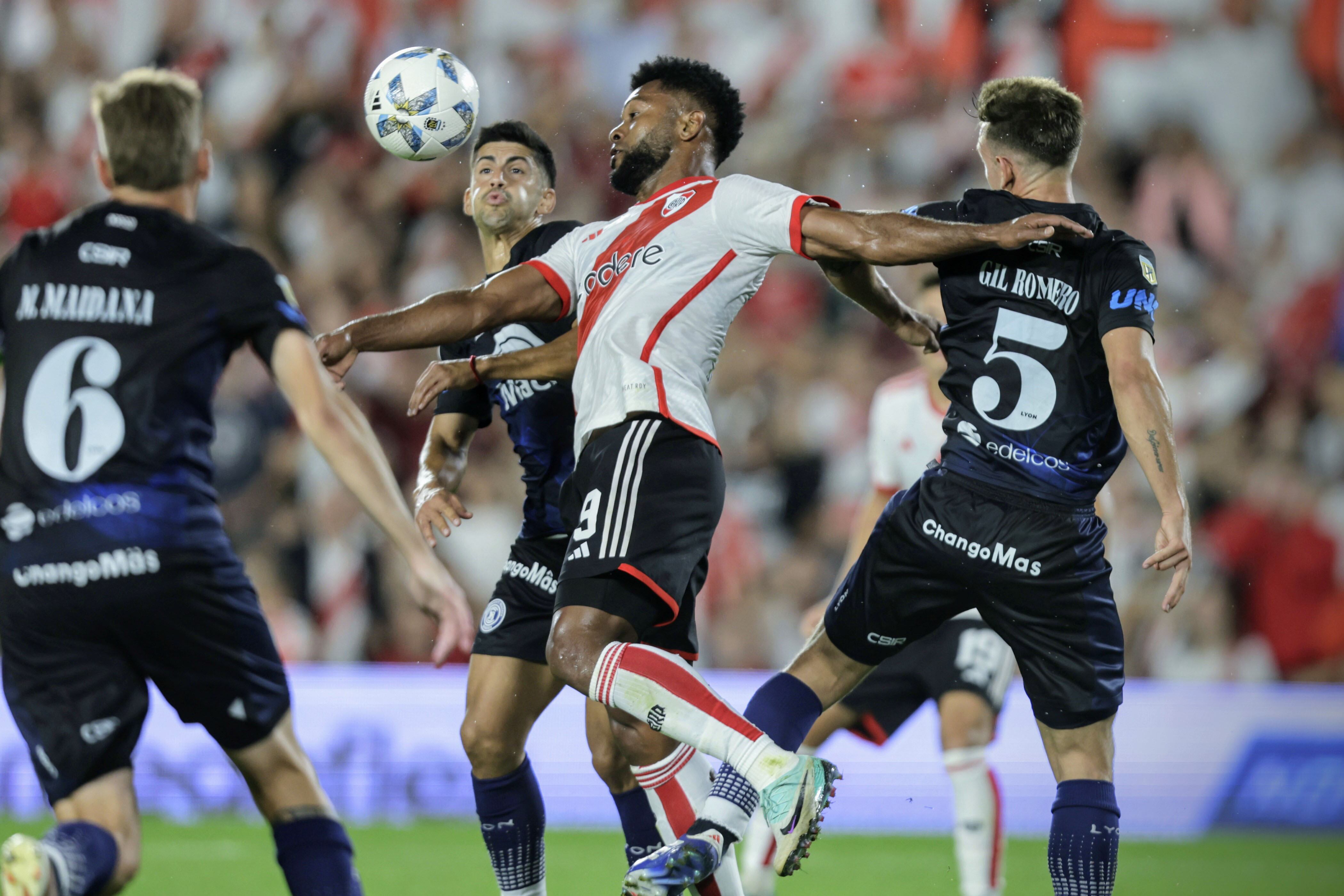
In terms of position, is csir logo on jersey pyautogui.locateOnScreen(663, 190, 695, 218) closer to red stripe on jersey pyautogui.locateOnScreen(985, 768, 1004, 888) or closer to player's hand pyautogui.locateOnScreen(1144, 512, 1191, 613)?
player's hand pyautogui.locateOnScreen(1144, 512, 1191, 613)

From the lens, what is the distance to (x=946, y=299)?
4.37 metres

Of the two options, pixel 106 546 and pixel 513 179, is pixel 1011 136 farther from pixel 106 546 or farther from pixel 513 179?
pixel 106 546

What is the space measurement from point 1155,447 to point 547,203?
2.68 metres

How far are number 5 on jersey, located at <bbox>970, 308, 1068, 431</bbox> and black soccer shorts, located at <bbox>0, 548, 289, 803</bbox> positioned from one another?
2.19m

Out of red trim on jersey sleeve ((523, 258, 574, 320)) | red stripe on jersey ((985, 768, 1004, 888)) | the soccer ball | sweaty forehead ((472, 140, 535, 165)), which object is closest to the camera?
red trim on jersey sleeve ((523, 258, 574, 320))

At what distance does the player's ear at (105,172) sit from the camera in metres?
3.70

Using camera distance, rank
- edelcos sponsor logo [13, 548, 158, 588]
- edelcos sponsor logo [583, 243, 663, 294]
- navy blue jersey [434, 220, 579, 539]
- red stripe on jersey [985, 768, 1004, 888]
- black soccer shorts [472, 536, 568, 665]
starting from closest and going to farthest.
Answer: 1. edelcos sponsor logo [13, 548, 158, 588]
2. edelcos sponsor logo [583, 243, 663, 294]
3. black soccer shorts [472, 536, 568, 665]
4. navy blue jersey [434, 220, 579, 539]
5. red stripe on jersey [985, 768, 1004, 888]

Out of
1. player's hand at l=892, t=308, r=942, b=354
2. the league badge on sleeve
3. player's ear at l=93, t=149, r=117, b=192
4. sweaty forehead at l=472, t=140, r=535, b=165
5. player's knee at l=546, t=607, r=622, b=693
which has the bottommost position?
player's knee at l=546, t=607, r=622, b=693

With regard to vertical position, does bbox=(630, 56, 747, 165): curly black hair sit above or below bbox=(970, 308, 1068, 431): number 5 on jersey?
above

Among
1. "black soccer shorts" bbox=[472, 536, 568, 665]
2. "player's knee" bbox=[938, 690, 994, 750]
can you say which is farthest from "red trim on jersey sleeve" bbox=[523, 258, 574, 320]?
"player's knee" bbox=[938, 690, 994, 750]

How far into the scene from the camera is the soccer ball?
5352mm

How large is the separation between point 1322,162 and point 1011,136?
28.0ft

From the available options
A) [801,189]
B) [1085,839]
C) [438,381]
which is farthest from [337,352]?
[801,189]

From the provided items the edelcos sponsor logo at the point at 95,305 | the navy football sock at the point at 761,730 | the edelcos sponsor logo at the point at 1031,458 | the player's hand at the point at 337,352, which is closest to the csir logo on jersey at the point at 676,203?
the player's hand at the point at 337,352
